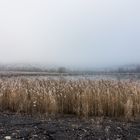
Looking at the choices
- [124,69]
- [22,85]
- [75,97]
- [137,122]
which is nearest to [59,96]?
[75,97]

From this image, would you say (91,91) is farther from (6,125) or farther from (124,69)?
(124,69)

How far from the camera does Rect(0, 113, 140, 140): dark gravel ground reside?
9.13m

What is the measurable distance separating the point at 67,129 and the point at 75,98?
3125 millimetres

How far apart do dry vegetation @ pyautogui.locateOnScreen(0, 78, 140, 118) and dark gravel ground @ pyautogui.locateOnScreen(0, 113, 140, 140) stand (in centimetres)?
109

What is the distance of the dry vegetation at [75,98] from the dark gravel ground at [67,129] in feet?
3.59

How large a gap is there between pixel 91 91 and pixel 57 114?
3.64ft

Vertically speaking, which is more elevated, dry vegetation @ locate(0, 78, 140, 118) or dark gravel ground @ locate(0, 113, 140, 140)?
dry vegetation @ locate(0, 78, 140, 118)

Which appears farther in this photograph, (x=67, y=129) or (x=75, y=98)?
(x=75, y=98)

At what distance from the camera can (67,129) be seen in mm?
9672

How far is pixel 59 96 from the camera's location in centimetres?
1289

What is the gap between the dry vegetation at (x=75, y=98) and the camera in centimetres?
1238

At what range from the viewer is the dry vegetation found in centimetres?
1238

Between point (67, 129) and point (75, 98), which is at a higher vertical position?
point (75, 98)

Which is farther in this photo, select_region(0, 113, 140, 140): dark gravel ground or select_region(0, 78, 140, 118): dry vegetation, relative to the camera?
select_region(0, 78, 140, 118): dry vegetation
